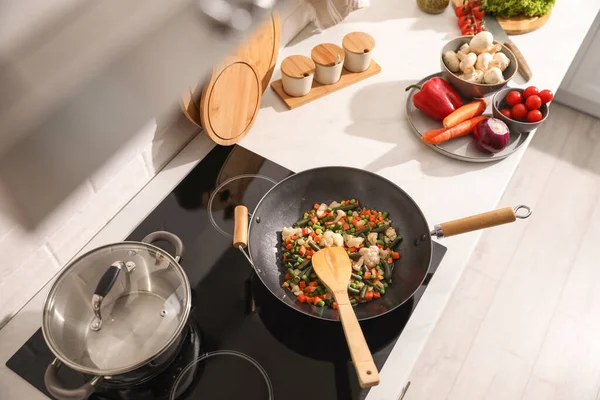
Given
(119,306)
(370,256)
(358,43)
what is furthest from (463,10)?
(119,306)

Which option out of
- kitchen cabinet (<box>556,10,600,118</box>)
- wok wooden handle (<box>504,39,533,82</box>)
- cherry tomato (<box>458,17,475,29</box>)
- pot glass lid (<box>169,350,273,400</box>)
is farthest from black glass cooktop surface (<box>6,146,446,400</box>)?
kitchen cabinet (<box>556,10,600,118</box>)

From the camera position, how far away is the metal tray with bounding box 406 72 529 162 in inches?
45.2

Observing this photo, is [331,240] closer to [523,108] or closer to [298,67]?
[298,67]

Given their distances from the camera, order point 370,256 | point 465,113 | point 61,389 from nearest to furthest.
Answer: point 61,389 < point 370,256 < point 465,113

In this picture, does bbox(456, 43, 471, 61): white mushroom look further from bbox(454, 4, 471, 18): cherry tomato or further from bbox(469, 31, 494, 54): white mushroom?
bbox(454, 4, 471, 18): cherry tomato

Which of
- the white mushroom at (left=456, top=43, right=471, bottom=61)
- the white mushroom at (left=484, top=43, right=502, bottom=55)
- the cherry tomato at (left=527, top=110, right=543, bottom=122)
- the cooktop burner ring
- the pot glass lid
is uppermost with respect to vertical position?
the white mushroom at (left=456, top=43, right=471, bottom=61)

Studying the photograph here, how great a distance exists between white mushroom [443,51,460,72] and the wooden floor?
2.75 ft

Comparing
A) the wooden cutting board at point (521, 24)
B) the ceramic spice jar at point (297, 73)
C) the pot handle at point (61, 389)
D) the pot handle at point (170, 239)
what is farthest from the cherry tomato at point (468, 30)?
the pot handle at point (61, 389)

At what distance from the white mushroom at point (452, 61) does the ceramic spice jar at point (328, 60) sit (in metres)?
0.26

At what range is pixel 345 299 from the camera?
84 centimetres

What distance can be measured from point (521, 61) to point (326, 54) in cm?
52

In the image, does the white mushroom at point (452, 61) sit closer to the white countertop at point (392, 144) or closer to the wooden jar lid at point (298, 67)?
the white countertop at point (392, 144)

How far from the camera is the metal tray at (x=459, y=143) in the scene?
3.76 feet

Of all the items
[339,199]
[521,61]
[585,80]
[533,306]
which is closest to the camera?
[339,199]
